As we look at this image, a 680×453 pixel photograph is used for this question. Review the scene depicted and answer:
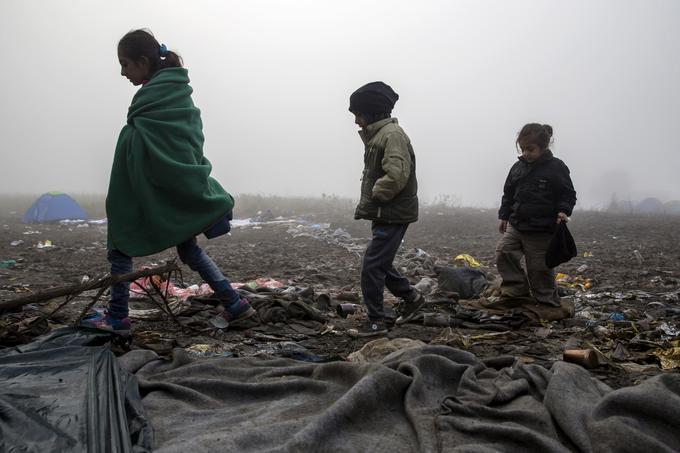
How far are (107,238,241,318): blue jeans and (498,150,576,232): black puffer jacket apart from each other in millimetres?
2726

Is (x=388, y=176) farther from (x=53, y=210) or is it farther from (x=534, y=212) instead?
(x=53, y=210)

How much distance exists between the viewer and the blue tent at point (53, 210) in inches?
557

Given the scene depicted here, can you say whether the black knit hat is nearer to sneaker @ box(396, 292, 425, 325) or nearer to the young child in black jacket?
the young child in black jacket

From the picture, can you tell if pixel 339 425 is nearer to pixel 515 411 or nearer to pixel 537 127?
pixel 515 411

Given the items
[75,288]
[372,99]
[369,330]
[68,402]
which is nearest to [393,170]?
[372,99]

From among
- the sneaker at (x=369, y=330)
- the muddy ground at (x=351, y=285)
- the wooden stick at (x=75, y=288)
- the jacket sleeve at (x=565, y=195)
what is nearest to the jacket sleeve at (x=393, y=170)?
the sneaker at (x=369, y=330)

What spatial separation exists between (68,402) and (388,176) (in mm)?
2564

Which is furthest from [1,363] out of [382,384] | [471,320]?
[471,320]

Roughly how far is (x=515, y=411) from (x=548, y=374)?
39 centimetres

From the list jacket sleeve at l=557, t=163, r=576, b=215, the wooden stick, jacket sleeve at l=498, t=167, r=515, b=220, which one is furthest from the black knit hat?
the wooden stick

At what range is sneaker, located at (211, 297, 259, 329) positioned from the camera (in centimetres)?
363

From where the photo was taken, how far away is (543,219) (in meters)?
4.31

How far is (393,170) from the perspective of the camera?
3.67m

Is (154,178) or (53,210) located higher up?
(154,178)
